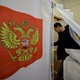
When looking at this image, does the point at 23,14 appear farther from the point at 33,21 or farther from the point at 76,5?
the point at 76,5

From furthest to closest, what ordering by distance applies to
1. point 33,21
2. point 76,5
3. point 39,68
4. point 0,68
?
point 76,5
point 39,68
point 33,21
point 0,68

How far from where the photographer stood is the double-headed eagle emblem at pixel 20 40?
132 cm

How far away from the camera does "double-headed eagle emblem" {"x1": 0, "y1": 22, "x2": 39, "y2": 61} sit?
1.32 m

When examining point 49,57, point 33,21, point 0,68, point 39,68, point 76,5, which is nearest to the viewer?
point 0,68

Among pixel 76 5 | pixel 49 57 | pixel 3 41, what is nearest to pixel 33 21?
pixel 3 41

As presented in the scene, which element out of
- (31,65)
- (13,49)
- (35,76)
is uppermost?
(13,49)

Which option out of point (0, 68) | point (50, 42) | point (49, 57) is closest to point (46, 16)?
point (50, 42)

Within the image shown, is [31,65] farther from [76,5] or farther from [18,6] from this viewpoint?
[76,5]

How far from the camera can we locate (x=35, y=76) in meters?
1.64

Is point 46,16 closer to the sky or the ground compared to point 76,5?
closer to the ground

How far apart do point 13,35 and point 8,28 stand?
0.09 meters

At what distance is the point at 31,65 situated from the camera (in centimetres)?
159

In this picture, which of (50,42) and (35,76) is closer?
(35,76)

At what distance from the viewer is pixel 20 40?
1451 mm
